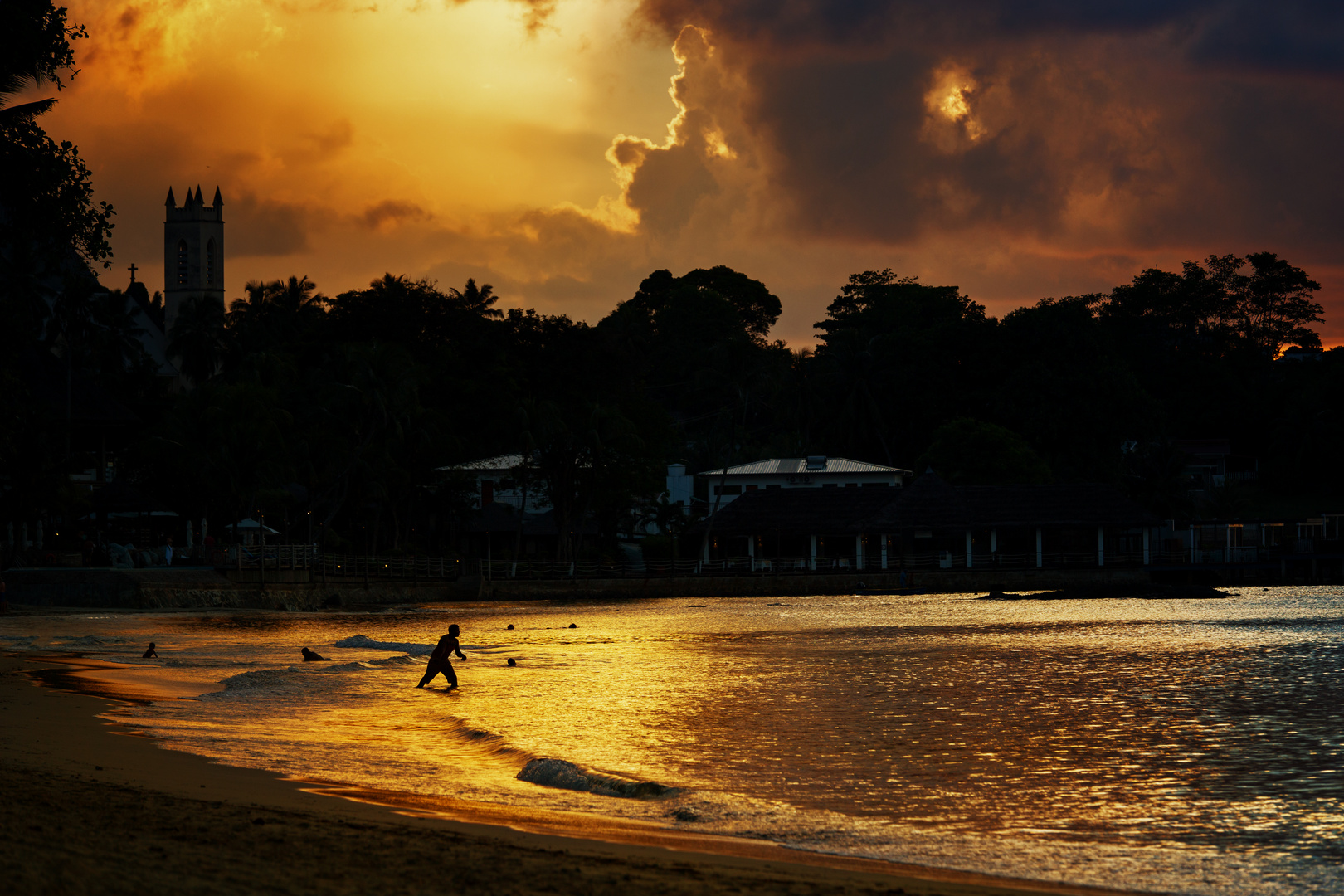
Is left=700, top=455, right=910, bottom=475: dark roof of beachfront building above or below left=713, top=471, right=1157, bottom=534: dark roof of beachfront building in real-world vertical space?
above

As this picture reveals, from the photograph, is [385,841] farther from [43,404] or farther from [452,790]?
[43,404]

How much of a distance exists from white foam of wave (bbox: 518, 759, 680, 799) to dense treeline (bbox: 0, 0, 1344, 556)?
45.9ft

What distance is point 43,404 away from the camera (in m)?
41.7

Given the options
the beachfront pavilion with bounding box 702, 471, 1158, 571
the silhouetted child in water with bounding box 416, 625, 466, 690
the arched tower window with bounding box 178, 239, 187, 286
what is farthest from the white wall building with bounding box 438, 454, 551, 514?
the arched tower window with bounding box 178, 239, 187, 286

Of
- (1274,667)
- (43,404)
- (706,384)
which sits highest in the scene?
(706,384)

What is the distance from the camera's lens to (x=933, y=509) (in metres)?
63.7

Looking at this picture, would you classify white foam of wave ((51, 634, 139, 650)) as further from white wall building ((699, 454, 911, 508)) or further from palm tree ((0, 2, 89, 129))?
white wall building ((699, 454, 911, 508))

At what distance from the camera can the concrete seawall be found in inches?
1544

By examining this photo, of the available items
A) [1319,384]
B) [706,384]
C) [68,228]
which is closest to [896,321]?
[706,384]

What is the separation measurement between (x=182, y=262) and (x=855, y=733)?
104 metres

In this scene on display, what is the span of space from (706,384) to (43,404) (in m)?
58.9

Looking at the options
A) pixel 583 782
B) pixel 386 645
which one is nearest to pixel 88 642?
pixel 386 645

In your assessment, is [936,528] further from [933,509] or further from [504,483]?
[504,483]

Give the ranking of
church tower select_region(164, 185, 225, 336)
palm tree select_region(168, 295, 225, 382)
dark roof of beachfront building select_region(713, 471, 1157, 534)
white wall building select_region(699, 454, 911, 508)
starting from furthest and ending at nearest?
church tower select_region(164, 185, 225, 336) < palm tree select_region(168, 295, 225, 382) < white wall building select_region(699, 454, 911, 508) < dark roof of beachfront building select_region(713, 471, 1157, 534)
